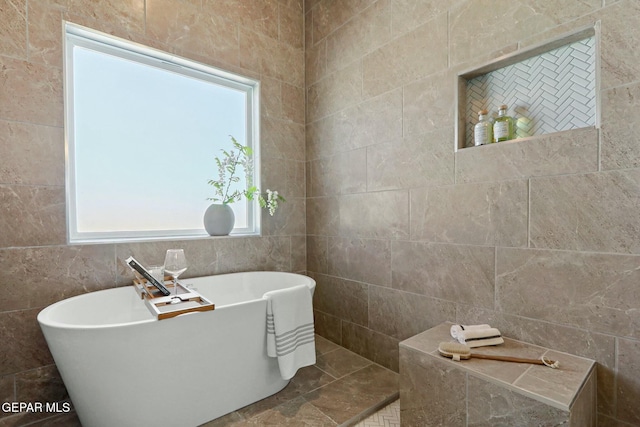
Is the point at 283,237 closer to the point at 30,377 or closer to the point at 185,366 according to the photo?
the point at 185,366

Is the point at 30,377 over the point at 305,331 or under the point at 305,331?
under

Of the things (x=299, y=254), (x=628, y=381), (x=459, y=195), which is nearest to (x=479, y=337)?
(x=628, y=381)

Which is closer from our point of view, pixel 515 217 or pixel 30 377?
pixel 515 217

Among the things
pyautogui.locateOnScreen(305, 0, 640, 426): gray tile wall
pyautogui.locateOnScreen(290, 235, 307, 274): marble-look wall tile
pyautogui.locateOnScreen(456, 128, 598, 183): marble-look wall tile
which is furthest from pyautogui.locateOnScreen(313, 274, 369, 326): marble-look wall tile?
pyautogui.locateOnScreen(456, 128, 598, 183): marble-look wall tile

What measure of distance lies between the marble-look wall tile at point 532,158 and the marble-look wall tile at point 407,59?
61 cm

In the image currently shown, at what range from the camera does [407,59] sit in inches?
79.5

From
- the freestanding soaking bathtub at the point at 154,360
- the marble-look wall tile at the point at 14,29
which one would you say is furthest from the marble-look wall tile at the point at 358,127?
the marble-look wall tile at the point at 14,29

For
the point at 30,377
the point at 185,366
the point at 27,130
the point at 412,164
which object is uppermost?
the point at 27,130

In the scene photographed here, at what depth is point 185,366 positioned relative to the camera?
1.50 meters

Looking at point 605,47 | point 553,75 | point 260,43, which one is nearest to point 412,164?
point 553,75

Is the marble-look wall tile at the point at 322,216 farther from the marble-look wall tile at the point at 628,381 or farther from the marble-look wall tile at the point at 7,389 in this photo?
the marble-look wall tile at the point at 7,389

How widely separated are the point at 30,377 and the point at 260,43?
2.73 meters

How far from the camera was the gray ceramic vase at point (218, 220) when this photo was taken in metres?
2.42

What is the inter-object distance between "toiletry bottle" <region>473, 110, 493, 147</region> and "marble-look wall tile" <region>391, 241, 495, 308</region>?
1.90 ft
